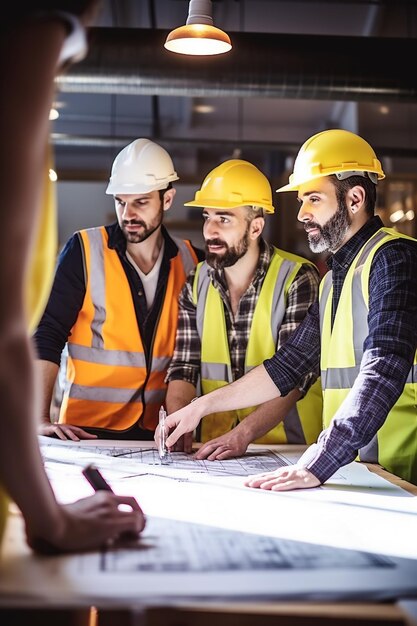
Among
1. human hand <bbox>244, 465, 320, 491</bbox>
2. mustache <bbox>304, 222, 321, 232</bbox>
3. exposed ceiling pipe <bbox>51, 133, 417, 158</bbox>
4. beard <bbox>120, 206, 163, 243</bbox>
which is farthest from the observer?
exposed ceiling pipe <bbox>51, 133, 417, 158</bbox>

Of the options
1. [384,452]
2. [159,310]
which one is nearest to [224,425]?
[159,310]

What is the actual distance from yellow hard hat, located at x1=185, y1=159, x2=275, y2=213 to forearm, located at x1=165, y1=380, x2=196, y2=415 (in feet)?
2.94

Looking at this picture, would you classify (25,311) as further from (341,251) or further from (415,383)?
(341,251)

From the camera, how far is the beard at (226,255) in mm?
3775

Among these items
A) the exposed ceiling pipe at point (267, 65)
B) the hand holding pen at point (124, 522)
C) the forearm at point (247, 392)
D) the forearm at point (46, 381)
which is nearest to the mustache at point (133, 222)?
the forearm at point (46, 381)

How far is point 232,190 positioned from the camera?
3848 mm

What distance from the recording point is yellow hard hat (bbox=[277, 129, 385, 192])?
3.13 meters

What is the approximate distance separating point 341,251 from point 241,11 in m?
5.52

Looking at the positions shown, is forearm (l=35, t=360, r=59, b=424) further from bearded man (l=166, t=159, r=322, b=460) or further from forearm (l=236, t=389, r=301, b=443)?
forearm (l=236, t=389, r=301, b=443)

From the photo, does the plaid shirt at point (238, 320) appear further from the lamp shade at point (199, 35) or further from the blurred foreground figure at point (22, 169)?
the blurred foreground figure at point (22, 169)

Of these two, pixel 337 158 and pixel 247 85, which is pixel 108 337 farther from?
pixel 247 85

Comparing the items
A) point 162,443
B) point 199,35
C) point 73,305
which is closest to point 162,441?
point 162,443

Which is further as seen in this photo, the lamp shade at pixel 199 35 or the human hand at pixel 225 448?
the lamp shade at pixel 199 35

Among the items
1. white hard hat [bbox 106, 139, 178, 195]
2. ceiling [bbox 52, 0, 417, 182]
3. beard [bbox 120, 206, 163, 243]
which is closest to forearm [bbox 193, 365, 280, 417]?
beard [bbox 120, 206, 163, 243]
